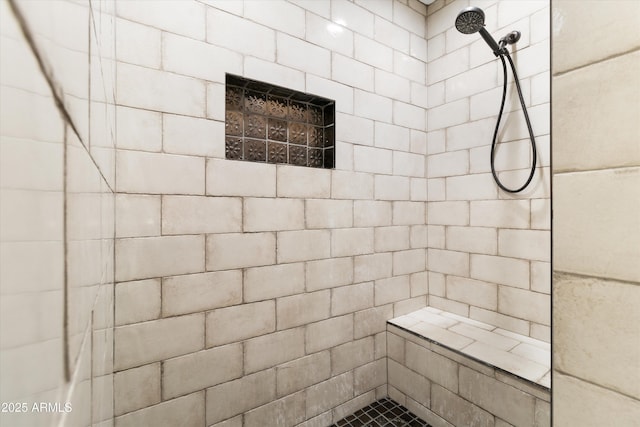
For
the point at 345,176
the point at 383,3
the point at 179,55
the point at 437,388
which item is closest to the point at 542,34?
the point at 383,3

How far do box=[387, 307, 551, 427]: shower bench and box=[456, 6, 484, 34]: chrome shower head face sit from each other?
5.71ft

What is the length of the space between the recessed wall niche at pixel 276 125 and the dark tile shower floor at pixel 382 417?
5.06 feet

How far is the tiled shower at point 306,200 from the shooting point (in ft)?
3.93

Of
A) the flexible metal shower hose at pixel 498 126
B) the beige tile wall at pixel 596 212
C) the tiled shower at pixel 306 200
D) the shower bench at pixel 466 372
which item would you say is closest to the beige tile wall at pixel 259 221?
the tiled shower at pixel 306 200

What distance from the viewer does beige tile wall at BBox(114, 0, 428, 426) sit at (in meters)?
1.23

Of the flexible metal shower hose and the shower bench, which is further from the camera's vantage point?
the flexible metal shower hose

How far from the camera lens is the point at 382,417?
1817mm

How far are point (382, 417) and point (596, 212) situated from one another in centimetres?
180

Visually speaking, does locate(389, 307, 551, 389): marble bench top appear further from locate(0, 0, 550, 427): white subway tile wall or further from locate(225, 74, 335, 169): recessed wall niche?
locate(225, 74, 335, 169): recessed wall niche

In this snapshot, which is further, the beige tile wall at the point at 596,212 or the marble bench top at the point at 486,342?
the marble bench top at the point at 486,342

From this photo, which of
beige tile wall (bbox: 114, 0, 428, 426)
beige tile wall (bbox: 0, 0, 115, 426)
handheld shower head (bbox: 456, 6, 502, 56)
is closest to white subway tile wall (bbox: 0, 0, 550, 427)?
beige tile wall (bbox: 114, 0, 428, 426)

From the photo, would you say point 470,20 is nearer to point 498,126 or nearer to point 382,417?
point 498,126

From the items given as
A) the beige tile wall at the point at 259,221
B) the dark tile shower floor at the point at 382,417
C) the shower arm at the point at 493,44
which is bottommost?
the dark tile shower floor at the point at 382,417

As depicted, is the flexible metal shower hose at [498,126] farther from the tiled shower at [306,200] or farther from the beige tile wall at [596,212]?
the beige tile wall at [596,212]
